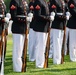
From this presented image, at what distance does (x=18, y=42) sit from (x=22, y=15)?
27.2 inches

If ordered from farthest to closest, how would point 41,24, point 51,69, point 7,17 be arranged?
1. point 41,24
2. point 51,69
3. point 7,17

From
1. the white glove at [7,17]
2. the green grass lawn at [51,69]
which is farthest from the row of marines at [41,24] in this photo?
the white glove at [7,17]

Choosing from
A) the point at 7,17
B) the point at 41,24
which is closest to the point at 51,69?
the point at 41,24

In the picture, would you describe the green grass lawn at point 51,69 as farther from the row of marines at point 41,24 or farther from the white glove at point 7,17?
the white glove at point 7,17

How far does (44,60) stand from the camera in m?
11.2

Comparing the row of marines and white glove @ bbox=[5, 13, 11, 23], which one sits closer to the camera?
white glove @ bbox=[5, 13, 11, 23]

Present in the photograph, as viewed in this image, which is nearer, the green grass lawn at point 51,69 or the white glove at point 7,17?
the white glove at point 7,17

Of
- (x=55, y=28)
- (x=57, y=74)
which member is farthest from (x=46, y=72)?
(x=55, y=28)

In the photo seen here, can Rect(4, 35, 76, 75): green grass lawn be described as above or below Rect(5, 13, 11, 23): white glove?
below

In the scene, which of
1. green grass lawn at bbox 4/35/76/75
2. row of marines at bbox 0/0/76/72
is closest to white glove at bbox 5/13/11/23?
row of marines at bbox 0/0/76/72

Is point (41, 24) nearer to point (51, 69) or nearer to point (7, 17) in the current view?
point (51, 69)

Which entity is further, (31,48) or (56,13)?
(31,48)

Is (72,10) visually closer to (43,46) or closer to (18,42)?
(43,46)

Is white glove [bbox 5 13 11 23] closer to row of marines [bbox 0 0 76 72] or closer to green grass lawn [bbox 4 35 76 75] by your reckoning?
row of marines [bbox 0 0 76 72]
